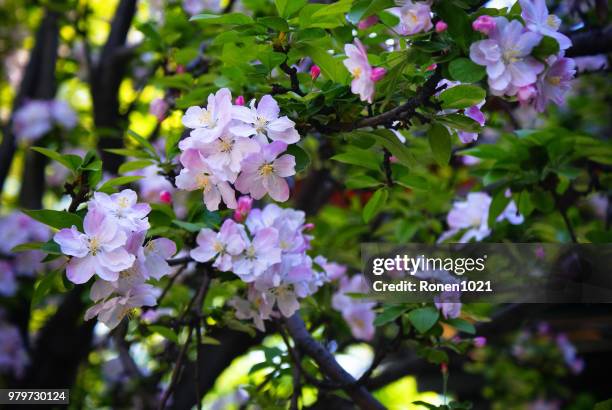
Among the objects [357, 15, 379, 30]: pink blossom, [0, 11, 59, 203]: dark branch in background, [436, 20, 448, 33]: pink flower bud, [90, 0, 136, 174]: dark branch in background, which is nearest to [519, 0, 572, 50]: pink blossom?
[436, 20, 448, 33]: pink flower bud

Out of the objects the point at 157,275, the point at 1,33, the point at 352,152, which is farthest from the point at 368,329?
the point at 1,33

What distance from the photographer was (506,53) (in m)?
0.84

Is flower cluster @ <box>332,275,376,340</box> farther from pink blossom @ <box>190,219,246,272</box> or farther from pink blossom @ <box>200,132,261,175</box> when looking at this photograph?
pink blossom @ <box>200,132,261,175</box>

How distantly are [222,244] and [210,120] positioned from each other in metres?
0.28

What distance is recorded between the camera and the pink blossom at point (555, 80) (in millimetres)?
887

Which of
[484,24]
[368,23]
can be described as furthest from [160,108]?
[484,24]

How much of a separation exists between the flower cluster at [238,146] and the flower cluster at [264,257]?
0.64 feet

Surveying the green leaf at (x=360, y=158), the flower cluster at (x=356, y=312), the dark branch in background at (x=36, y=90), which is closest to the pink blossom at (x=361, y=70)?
the green leaf at (x=360, y=158)

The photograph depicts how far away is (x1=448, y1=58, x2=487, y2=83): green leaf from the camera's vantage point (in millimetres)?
844

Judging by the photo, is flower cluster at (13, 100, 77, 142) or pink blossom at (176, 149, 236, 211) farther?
flower cluster at (13, 100, 77, 142)

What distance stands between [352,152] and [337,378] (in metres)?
0.51

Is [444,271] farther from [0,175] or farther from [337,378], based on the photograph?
[0,175]

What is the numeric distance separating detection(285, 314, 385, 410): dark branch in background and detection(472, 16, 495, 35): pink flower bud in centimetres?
82

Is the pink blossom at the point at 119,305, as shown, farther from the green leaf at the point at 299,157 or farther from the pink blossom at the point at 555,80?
the pink blossom at the point at 555,80
